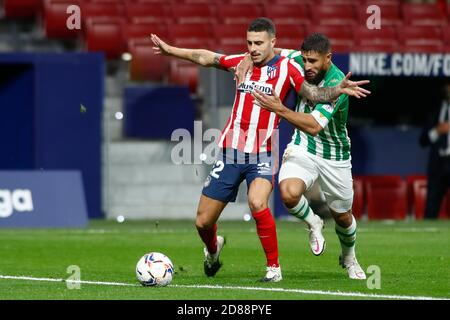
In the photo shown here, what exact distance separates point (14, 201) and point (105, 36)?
476 cm

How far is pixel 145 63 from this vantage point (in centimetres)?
2189

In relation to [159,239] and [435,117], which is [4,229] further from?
[435,117]

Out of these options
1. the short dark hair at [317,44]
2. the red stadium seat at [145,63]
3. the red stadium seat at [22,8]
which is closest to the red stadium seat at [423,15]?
the red stadium seat at [145,63]

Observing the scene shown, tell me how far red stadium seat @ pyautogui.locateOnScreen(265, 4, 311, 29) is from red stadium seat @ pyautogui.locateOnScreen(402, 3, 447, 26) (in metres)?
2.02

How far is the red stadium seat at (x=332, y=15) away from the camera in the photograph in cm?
2414

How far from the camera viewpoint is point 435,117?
69.7 ft

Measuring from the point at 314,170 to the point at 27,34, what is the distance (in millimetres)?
12394

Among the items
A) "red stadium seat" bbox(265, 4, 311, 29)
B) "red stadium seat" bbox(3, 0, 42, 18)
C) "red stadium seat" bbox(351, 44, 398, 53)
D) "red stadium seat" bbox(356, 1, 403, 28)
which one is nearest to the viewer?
"red stadium seat" bbox(351, 44, 398, 53)

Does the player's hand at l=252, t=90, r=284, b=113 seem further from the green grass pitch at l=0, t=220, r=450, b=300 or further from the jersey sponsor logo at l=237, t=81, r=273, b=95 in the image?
the green grass pitch at l=0, t=220, r=450, b=300

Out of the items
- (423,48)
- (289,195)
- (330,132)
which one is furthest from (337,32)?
(289,195)

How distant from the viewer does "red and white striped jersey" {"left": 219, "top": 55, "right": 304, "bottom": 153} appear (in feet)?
36.0

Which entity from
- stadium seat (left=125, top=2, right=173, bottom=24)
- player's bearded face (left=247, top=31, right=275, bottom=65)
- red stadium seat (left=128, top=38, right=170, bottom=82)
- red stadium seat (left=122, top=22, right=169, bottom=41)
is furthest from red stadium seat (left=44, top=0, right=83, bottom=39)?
player's bearded face (left=247, top=31, right=275, bottom=65)

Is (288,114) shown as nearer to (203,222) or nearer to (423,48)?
(203,222)
